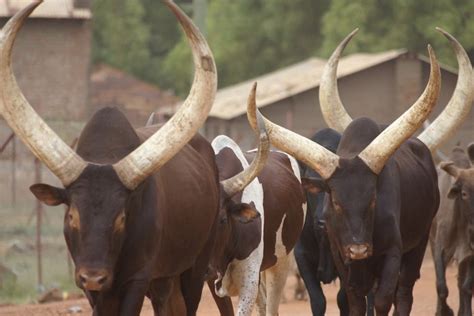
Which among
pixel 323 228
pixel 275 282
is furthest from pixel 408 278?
pixel 275 282

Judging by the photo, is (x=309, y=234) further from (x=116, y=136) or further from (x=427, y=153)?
(x=116, y=136)

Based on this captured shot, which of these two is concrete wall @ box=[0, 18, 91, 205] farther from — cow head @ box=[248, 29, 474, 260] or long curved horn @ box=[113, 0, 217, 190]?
long curved horn @ box=[113, 0, 217, 190]

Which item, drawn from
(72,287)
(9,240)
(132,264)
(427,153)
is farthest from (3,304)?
(132,264)

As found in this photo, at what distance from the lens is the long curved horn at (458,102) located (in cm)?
1261

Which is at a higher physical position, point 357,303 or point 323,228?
point 357,303

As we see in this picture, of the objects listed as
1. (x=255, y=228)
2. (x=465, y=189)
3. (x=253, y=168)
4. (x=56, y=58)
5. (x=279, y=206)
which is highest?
(x=253, y=168)

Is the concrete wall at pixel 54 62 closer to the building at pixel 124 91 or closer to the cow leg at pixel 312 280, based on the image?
the building at pixel 124 91

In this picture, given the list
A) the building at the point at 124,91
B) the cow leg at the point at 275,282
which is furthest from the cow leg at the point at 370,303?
the building at the point at 124,91

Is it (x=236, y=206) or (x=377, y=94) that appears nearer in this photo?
(x=236, y=206)

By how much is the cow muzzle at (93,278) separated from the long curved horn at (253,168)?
203 centimetres

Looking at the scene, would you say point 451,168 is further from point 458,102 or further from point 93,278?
point 93,278

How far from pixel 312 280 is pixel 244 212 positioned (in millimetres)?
2228

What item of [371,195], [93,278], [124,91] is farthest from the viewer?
[124,91]

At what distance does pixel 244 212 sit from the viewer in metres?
11.1
